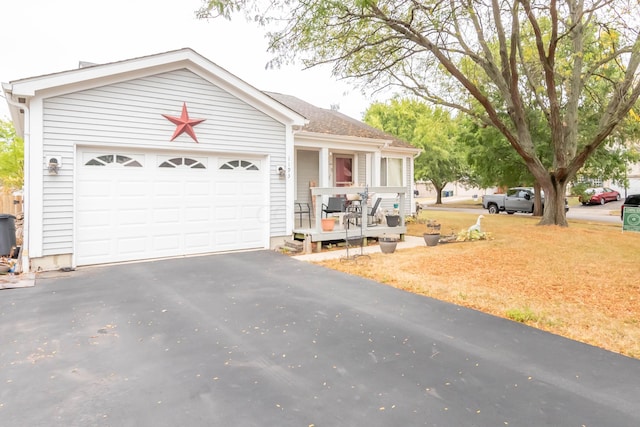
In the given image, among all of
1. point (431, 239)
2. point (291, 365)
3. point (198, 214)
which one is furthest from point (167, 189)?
point (431, 239)

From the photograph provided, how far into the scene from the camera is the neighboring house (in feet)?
23.7

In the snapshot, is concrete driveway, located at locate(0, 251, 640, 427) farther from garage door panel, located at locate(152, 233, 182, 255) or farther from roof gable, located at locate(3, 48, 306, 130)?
roof gable, located at locate(3, 48, 306, 130)

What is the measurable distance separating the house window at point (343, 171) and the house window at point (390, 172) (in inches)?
77.8

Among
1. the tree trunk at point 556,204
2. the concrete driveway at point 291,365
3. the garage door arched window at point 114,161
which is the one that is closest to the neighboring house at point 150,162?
the garage door arched window at point 114,161

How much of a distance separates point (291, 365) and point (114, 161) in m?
6.67

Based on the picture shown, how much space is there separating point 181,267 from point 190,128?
10.5 feet

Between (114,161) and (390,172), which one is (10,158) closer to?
(114,161)

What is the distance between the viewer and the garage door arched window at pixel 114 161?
7.82 metres

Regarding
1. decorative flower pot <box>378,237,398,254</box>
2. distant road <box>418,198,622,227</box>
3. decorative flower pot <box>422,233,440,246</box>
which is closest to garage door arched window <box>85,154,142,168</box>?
decorative flower pot <box>378,237,398,254</box>

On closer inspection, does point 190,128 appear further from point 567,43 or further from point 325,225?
point 567,43

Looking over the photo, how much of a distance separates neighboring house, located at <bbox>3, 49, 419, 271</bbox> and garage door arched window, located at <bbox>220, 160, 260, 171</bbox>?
3 cm

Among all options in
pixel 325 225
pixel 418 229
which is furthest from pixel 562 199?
pixel 325 225

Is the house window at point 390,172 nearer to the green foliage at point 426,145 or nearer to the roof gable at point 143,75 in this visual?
the roof gable at point 143,75

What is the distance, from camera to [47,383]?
10.2 feet
